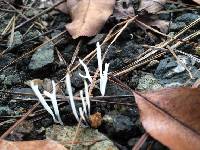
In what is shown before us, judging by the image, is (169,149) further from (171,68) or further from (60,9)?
(60,9)

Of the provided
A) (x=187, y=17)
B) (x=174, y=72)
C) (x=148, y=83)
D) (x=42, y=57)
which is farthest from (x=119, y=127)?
(x=187, y=17)

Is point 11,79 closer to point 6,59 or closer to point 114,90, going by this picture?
point 6,59

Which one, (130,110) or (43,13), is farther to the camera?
(43,13)

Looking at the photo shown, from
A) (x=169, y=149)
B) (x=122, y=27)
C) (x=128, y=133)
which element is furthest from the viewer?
(x=122, y=27)

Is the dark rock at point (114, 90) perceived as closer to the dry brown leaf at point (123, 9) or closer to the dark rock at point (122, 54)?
the dark rock at point (122, 54)

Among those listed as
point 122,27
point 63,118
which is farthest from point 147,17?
point 63,118

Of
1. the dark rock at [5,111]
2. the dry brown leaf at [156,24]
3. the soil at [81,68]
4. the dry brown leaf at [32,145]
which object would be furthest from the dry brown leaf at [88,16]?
the dry brown leaf at [32,145]
